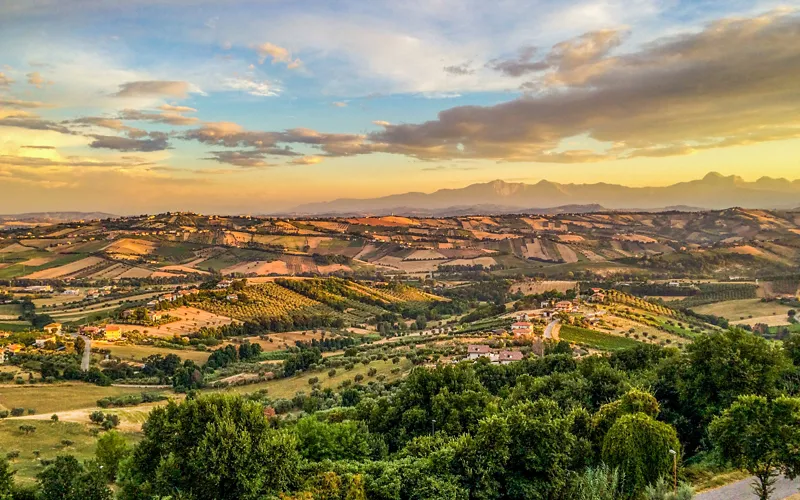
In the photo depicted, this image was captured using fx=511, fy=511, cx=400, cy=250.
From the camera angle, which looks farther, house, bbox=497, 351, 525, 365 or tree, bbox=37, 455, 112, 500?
house, bbox=497, 351, 525, 365

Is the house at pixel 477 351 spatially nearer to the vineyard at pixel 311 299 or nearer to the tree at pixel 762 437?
the tree at pixel 762 437

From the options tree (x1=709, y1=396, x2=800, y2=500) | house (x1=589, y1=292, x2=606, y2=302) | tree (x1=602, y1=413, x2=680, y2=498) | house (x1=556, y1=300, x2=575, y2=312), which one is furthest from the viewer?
house (x1=589, y1=292, x2=606, y2=302)

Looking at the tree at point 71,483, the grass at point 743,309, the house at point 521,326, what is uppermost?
the tree at point 71,483

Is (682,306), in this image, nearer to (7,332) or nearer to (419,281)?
(419,281)

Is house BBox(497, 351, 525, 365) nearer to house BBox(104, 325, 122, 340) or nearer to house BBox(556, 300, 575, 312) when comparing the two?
house BBox(556, 300, 575, 312)

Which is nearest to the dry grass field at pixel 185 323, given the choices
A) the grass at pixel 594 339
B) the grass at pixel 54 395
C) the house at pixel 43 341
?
the house at pixel 43 341

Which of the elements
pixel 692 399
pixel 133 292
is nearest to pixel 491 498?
pixel 692 399

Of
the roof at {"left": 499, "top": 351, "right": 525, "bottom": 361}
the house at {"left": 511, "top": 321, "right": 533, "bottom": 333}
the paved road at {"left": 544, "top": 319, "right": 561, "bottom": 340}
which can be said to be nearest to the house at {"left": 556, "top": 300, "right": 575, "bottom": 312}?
Answer: the paved road at {"left": 544, "top": 319, "right": 561, "bottom": 340}
